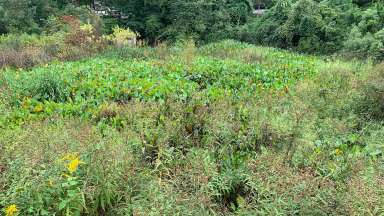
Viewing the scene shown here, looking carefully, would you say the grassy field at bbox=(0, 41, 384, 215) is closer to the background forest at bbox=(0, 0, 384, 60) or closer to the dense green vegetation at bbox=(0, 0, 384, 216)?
the dense green vegetation at bbox=(0, 0, 384, 216)

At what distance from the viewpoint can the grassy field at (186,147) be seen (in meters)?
2.76

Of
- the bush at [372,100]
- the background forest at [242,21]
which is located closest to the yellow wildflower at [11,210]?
the bush at [372,100]

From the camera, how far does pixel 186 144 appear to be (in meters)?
3.98

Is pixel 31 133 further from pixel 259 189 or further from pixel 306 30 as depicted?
pixel 306 30

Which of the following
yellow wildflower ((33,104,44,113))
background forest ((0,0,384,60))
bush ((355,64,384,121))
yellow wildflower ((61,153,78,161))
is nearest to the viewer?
yellow wildflower ((61,153,78,161))

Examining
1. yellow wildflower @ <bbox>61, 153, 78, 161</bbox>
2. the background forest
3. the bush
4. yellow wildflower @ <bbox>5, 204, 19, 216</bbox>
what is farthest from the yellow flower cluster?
the background forest

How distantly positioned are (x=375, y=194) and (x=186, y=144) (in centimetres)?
194

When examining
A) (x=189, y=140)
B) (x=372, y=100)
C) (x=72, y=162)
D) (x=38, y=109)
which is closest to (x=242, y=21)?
(x=372, y=100)

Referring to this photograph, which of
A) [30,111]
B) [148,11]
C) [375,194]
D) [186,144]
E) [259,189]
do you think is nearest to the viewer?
[375,194]

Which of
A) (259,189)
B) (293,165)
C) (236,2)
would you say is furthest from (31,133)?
(236,2)

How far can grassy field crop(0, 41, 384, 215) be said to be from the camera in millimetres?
2760

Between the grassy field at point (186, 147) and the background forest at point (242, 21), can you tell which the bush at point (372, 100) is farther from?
the background forest at point (242, 21)

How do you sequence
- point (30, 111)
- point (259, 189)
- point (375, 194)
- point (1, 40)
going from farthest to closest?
point (1, 40), point (30, 111), point (259, 189), point (375, 194)

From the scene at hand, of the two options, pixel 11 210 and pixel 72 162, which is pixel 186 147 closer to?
pixel 72 162
